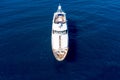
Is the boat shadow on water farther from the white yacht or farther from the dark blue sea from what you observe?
the white yacht

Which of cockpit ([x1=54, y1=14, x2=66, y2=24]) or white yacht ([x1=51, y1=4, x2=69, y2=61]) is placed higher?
cockpit ([x1=54, y1=14, x2=66, y2=24])

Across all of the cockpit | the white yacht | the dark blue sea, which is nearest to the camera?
the dark blue sea

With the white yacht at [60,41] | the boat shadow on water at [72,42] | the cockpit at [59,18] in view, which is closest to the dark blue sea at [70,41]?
the boat shadow on water at [72,42]

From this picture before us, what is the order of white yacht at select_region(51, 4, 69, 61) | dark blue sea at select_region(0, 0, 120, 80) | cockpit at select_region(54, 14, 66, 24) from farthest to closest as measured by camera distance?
cockpit at select_region(54, 14, 66, 24)
white yacht at select_region(51, 4, 69, 61)
dark blue sea at select_region(0, 0, 120, 80)

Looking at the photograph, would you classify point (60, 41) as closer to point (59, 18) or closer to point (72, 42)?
point (72, 42)

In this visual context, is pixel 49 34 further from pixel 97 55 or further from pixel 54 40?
pixel 97 55

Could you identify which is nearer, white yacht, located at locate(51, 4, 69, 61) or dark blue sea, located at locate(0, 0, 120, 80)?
dark blue sea, located at locate(0, 0, 120, 80)

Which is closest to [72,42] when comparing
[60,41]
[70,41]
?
[70,41]

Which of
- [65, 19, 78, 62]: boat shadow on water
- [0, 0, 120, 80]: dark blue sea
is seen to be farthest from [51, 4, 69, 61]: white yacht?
[65, 19, 78, 62]: boat shadow on water
